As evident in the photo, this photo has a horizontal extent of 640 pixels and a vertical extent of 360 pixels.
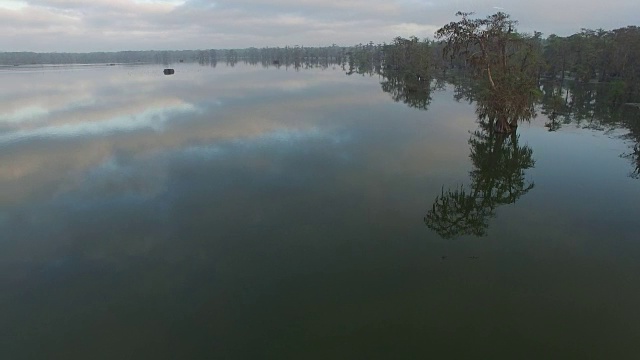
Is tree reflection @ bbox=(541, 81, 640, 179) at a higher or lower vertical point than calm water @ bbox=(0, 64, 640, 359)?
higher

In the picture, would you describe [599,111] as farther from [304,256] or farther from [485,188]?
[304,256]

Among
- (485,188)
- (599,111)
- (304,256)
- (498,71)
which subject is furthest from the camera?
(599,111)

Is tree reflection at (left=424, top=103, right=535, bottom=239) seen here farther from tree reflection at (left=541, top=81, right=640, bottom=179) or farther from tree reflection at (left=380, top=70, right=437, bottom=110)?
tree reflection at (left=380, top=70, right=437, bottom=110)

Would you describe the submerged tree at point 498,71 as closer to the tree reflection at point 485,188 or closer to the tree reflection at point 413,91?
the tree reflection at point 485,188

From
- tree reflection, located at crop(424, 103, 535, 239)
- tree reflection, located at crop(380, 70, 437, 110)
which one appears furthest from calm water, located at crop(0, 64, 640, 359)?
tree reflection, located at crop(380, 70, 437, 110)

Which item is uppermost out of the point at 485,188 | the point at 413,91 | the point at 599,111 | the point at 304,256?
the point at 413,91

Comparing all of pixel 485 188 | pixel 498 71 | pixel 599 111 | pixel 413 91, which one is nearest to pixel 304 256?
pixel 485 188
